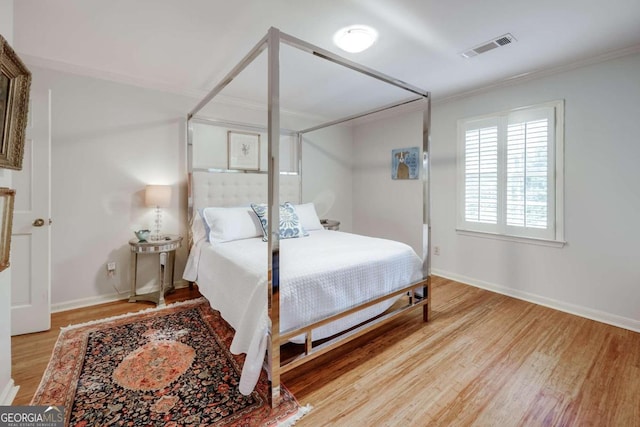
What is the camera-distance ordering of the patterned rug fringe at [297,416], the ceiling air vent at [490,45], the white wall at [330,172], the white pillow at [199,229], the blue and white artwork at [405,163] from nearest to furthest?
the patterned rug fringe at [297,416], the ceiling air vent at [490,45], the white pillow at [199,229], the blue and white artwork at [405,163], the white wall at [330,172]

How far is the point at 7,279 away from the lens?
1602 millimetres

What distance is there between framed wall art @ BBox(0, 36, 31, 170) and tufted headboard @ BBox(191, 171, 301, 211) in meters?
1.72

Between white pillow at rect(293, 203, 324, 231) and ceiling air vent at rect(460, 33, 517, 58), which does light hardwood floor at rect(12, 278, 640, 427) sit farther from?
ceiling air vent at rect(460, 33, 517, 58)

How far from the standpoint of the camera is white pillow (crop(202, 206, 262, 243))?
2.92 meters

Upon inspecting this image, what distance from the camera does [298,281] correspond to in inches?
70.9

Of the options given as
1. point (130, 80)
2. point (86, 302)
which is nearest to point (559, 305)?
point (86, 302)

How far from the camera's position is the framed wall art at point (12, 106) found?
4.81ft

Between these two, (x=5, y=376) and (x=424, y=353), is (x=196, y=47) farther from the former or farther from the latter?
(x=424, y=353)

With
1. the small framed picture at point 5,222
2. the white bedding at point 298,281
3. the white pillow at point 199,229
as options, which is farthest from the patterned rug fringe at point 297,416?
the white pillow at point 199,229

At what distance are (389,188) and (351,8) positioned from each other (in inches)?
118

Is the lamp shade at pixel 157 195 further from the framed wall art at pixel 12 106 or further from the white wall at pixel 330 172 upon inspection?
the white wall at pixel 330 172

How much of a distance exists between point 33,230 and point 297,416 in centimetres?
259

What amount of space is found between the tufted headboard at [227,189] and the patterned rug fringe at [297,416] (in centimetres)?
251

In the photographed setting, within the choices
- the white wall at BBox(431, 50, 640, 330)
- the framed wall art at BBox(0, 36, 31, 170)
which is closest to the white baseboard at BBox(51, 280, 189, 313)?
the framed wall art at BBox(0, 36, 31, 170)
